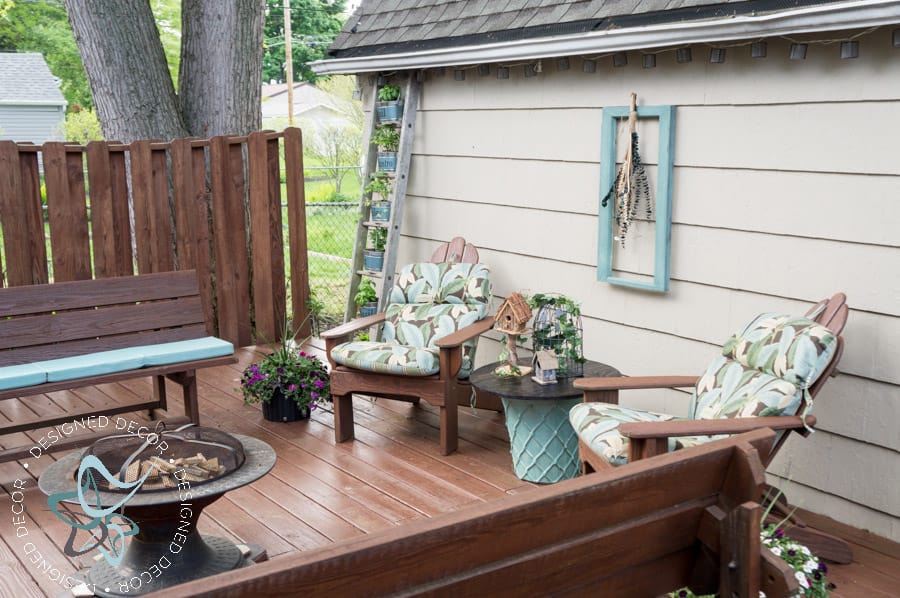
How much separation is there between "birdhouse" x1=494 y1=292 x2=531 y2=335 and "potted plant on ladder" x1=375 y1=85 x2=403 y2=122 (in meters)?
2.19

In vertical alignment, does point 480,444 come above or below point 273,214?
below

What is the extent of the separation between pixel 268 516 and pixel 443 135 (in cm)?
300

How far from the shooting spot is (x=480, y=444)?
5027 mm

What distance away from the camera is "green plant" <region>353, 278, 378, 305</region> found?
645 centimetres

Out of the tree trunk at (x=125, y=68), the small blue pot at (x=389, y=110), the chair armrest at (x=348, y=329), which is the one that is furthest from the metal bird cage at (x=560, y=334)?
the tree trunk at (x=125, y=68)

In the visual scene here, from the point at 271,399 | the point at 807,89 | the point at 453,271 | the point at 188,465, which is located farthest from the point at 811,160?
the point at 271,399

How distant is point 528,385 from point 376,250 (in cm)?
239

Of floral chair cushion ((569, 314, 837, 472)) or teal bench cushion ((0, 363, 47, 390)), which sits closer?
floral chair cushion ((569, 314, 837, 472))

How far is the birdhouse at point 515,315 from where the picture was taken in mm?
4652

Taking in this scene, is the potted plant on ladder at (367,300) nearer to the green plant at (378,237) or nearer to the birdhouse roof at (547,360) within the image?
the green plant at (378,237)

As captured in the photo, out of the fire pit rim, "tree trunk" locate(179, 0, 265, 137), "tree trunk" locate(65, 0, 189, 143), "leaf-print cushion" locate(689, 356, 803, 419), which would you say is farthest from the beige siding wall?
"tree trunk" locate(65, 0, 189, 143)

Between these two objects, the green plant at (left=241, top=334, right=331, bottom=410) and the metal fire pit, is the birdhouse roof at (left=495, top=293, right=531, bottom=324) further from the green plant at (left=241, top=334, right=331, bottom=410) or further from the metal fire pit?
the metal fire pit

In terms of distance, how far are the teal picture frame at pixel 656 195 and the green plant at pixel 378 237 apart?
202cm

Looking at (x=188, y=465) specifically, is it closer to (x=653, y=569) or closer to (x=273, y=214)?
(x=653, y=569)
